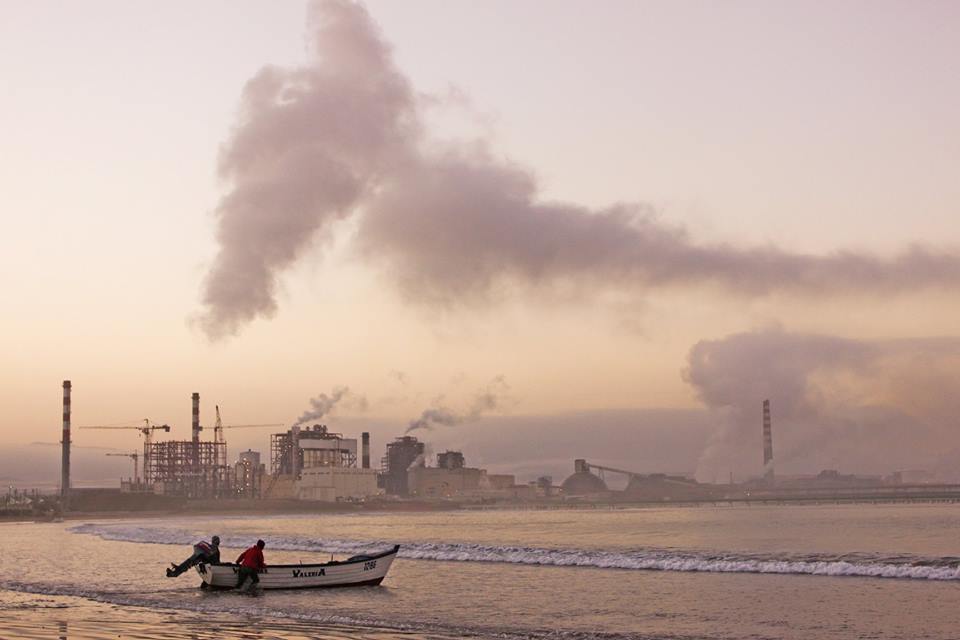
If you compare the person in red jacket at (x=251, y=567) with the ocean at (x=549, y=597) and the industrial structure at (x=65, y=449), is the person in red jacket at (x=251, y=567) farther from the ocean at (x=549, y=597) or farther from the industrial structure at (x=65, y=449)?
the industrial structure at (x=65, y=449)

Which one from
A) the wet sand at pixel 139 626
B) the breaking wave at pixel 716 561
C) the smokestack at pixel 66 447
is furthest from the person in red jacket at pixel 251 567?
the smokestack at pixel 66 447

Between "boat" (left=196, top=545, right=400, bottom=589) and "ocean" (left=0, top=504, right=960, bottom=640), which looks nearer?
"ocean" (left=0, top=504, right=960, bottom=640)

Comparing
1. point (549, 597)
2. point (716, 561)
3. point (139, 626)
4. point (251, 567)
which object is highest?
point (251, 567)

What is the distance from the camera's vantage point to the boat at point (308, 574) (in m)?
35.6

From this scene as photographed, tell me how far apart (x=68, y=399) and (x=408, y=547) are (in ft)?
466

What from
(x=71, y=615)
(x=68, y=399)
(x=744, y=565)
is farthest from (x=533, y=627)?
(x=68, y=399)

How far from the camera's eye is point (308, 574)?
36.1 metres

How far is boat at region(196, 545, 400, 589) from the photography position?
1400 inches

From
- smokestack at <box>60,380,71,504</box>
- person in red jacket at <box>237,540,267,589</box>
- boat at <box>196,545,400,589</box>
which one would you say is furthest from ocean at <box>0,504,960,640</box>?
smokestack at <box>60,380,71,504</box>

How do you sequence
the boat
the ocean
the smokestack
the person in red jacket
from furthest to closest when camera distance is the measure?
the smokestack → the boat → the person in red jacket → the ocean

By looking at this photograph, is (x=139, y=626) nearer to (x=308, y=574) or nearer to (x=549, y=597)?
(x=308, y=574)

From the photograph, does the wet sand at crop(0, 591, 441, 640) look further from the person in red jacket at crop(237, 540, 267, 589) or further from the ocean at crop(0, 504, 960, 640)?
the person in red jacket at crop(237, 540, 267, 589)

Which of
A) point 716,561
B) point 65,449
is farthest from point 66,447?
point 716,561

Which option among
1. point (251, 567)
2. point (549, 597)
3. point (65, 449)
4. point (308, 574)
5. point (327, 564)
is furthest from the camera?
point (65, 449)
